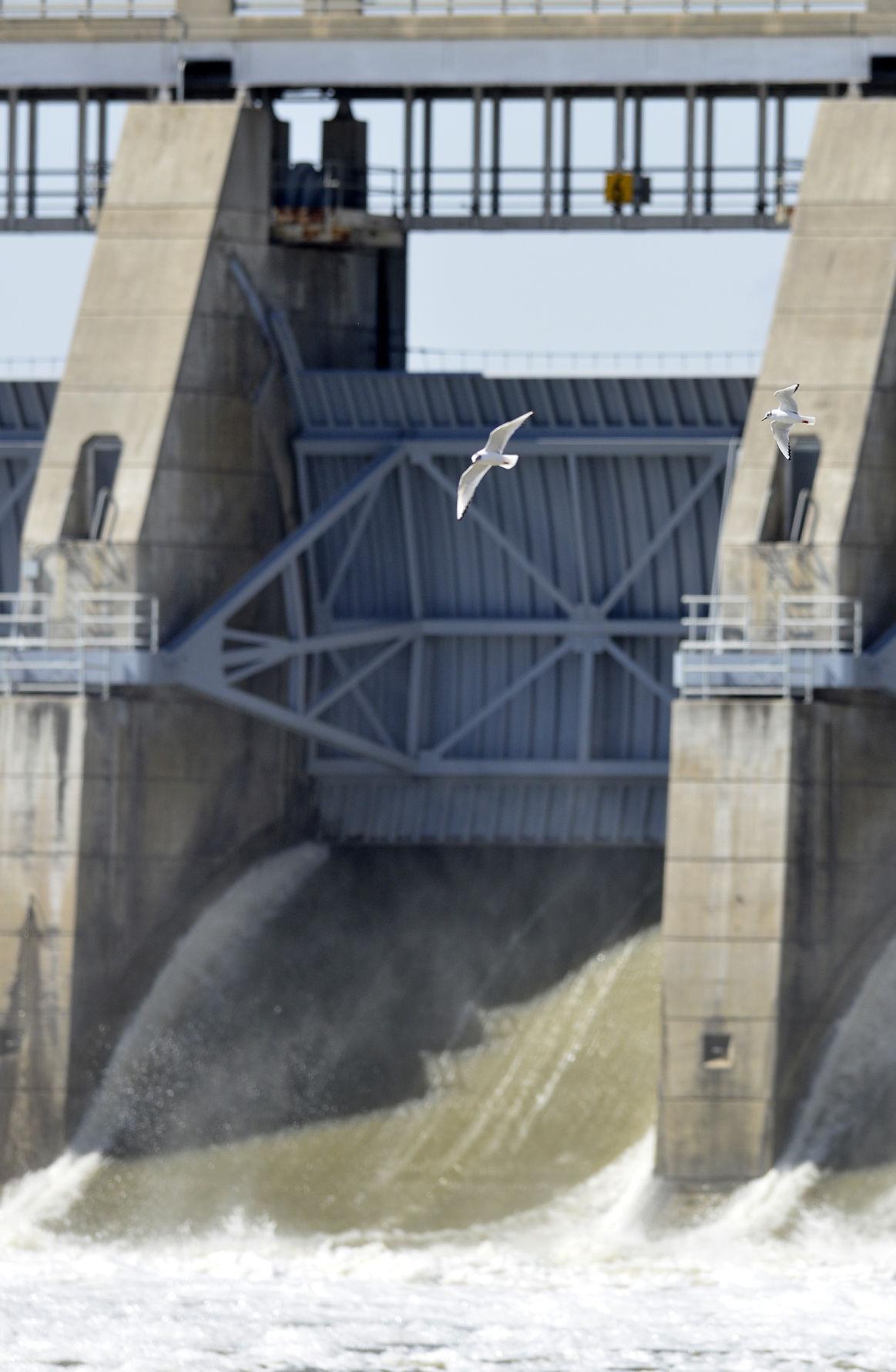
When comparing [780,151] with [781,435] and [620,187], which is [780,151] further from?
[781,435]

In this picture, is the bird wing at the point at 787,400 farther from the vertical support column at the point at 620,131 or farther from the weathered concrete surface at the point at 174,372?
the weathered concrete surface at the point at 174,372

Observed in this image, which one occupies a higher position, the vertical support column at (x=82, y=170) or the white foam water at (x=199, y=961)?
the vertical support column at (x=82, y=170)

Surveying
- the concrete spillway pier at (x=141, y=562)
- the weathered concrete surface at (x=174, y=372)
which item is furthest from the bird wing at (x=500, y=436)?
the weathered concrete surface at (x=174, y=372)

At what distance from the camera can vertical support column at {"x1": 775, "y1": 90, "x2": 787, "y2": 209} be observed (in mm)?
64250

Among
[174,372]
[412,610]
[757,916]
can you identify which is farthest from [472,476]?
[412,610]

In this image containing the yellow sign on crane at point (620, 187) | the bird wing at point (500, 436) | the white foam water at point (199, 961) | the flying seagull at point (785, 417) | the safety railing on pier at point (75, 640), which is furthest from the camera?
the yellow sign on crane at point (620, 187)

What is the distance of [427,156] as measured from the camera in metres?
65.5

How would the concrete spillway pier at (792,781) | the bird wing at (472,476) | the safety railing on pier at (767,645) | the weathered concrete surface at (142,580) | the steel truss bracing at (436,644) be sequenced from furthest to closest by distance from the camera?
1. the steel truss bracing at (436,644)
2. the weathered concrete surface at (142,580)
3. the safety railing on pier at (767,645)
4. the concrete spillway pier at (792,781)
5. the bird wing at (472,476)

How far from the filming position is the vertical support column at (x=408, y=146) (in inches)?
2559

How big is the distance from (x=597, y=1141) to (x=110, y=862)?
28.5ft

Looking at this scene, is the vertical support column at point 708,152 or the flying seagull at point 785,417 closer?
the flying seagull at point 785,417

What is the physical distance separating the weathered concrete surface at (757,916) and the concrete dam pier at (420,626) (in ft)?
0.17

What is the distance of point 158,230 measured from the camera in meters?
64.2

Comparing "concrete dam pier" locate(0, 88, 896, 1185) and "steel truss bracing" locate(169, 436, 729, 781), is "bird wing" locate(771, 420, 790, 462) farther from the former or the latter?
"steel truss bracing" locate(169, 436, 729, 781)
